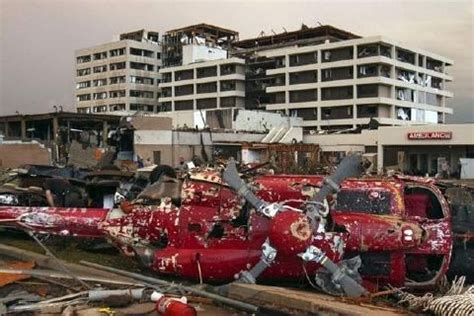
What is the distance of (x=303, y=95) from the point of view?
7156cm

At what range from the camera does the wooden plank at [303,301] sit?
656 cm

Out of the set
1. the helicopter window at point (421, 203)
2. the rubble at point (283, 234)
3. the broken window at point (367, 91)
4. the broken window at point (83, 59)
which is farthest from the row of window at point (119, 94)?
the helicopter window at point (421, 203)

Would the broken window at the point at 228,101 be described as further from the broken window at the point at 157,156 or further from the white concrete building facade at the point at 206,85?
the broken window at the point at 157,156

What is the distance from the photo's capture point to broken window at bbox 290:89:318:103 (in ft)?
231

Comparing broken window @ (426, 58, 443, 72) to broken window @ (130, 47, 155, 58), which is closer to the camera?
broken window @ (426, 58, 443, 72)

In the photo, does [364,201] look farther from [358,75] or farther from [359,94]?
[358,75]

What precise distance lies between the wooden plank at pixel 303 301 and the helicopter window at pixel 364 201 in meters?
1.39

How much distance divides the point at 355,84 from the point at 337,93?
2.69m

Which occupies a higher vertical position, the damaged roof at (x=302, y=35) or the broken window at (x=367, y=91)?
the damaged roof at (x=302, y=35)

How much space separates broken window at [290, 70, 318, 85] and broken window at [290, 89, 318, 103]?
125cm

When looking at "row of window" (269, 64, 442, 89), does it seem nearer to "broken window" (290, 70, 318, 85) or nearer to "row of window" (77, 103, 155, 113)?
"broken window" (290, 70, 318, 85)

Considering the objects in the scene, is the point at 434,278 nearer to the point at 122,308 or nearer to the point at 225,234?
the point at 225,234

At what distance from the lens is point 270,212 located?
754 centimetres

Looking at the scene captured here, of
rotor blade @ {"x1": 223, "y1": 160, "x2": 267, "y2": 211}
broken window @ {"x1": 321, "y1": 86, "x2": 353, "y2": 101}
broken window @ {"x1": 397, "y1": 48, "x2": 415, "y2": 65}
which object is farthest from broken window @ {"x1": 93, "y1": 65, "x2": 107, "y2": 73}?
rotor blade @ {"x1": 223, "y1": 160, "x2": 267, "y2": 211}
